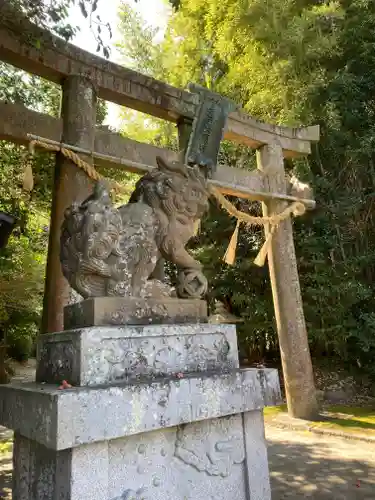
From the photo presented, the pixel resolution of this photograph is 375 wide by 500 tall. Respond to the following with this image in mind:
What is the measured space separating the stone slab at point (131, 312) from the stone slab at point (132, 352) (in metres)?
0.12

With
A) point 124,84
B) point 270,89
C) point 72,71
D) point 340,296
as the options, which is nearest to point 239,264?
point 340,296

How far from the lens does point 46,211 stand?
10414 mm

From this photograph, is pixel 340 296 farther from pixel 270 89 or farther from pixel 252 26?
pixel 252 26

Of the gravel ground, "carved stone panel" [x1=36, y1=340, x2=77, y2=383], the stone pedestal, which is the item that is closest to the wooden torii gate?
the gravel ground

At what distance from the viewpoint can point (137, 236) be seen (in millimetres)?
2355

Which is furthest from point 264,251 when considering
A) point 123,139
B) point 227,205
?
point 123,139

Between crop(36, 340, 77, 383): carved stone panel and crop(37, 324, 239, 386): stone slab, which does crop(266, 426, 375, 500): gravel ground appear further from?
crop(36, 340, 77, 383): carved stone panel

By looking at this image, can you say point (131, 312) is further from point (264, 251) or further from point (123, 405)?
point (264, 251)

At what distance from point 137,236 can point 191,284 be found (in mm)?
498

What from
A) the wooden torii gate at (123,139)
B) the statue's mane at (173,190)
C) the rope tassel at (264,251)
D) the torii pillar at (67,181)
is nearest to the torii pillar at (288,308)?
the wooden torii gate at (123,139)

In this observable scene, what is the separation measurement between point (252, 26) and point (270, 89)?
1.32 meters

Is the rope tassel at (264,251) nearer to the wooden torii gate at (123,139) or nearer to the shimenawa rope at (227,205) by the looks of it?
the shimenawa rope at (227,205)

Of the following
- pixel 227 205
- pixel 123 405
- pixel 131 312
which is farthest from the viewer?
pixel 227 205

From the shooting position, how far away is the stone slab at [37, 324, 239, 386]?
6.21ft
